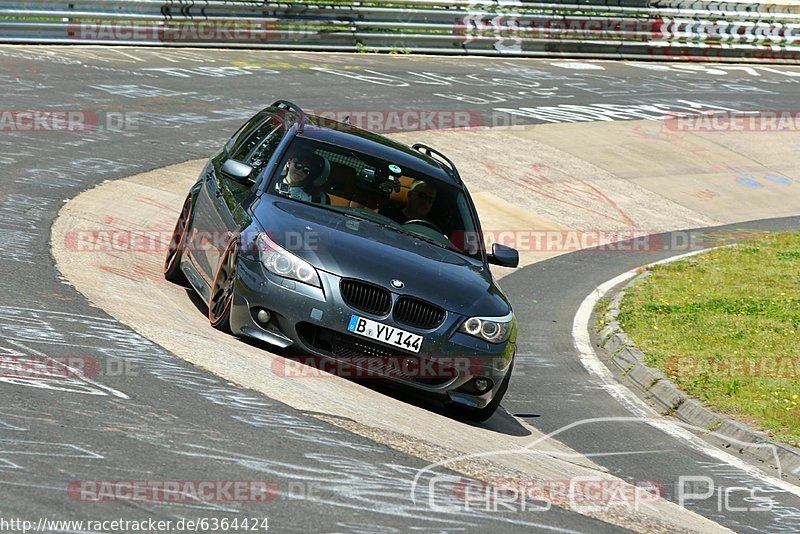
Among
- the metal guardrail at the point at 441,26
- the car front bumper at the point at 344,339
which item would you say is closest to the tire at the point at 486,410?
the car front bumper at the point at 344,339

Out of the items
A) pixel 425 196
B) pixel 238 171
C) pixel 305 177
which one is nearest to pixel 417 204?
pixel 425 196

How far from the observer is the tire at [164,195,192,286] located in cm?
1041

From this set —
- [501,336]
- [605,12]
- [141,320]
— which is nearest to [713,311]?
[501,336]

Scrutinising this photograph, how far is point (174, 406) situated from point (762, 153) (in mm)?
20438

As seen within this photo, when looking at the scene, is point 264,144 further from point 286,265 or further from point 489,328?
point 489,328

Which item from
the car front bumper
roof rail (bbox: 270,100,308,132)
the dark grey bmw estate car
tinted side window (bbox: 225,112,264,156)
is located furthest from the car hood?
tinted side window (bbox: 225,112,264,156)

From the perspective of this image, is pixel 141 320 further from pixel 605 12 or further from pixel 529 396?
A: pixel 605 12

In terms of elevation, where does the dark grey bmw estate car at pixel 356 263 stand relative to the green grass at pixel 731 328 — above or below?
above

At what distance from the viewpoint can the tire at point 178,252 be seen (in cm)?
1041

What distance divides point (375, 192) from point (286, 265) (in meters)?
1.49

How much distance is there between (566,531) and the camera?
5922 millimetres

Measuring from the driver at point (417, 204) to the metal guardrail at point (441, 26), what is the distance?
48.6 ft

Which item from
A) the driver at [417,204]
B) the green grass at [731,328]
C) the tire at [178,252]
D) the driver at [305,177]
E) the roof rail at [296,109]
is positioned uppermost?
the roof rail at [296,109]

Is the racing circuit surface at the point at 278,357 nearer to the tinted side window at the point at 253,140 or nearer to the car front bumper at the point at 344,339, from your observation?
the car front bumper at the point at 344,339
